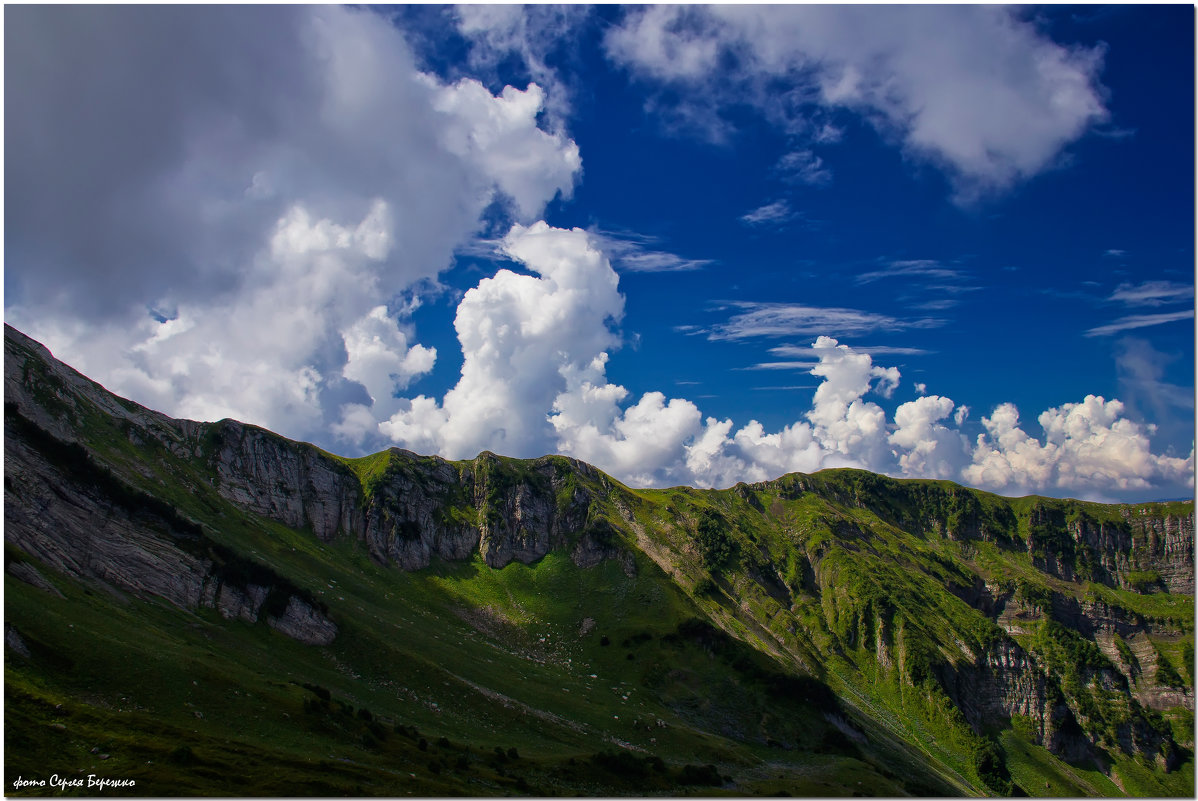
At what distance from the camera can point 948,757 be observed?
17712 cm

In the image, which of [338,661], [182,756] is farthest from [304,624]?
[182,756]

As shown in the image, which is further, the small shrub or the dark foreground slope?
the dark foreground slope

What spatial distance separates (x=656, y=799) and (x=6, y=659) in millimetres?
70373

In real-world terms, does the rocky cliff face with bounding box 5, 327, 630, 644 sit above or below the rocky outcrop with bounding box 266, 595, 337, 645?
above

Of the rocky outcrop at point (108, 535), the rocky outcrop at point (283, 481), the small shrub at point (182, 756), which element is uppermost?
the rocky outcrop at point (283, 481)

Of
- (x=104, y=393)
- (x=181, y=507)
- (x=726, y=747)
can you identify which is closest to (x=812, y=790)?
(x=726, y=747)

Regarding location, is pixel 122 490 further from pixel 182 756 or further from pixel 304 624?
pixel 182 756

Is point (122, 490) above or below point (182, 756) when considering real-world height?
above

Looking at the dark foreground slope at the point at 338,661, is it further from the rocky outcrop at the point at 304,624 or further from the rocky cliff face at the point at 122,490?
the rocky cliff face at the point at 122,490

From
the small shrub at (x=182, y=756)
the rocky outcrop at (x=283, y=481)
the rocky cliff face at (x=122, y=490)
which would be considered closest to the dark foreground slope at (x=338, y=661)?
the small shrub at (x=182, y=756)

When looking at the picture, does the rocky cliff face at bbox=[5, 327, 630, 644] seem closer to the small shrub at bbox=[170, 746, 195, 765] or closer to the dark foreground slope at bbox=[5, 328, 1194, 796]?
the dark foreground slope at bbox=[5, 328, 1194, 796]

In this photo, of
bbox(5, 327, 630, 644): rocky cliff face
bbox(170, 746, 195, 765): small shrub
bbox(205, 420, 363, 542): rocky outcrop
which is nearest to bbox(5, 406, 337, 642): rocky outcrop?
bbox(5, 327, 630, 644): rocky cliff face

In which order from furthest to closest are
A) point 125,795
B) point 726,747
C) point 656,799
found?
point 726,747, point 656,799, point 125,795

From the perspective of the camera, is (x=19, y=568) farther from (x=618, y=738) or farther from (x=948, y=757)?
(x=948, y=757)
